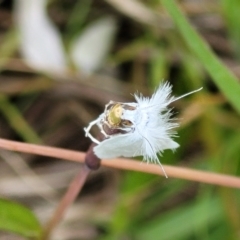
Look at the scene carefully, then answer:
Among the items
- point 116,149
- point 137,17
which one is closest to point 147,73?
point 137,17

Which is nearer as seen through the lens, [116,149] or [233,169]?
[116,149]

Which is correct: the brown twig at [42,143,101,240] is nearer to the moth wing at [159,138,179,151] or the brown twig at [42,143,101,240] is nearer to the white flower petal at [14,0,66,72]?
the moth wing at [159,138,179,151]

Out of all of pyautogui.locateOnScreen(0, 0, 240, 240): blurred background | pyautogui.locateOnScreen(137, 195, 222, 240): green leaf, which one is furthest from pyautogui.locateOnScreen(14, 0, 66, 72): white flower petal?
pyautogui.locateOnScreen(137, 195, 222, 240): green leaf

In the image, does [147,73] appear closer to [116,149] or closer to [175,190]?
[175,190]

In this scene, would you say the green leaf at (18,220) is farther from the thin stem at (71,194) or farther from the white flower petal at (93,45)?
the white flower petal at (93,45)

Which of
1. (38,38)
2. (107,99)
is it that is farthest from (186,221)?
(38,38)

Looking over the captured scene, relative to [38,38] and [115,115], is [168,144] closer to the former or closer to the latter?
[115,115]
